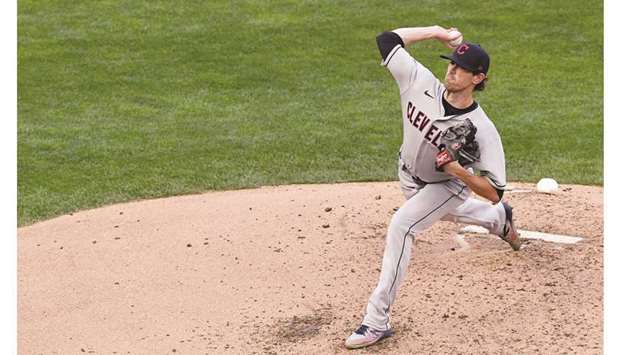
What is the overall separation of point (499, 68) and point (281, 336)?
28.2 ft

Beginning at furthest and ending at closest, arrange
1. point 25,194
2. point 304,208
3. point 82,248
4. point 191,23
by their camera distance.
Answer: point 191,23 → point 25,194 → point 304,208 → point 82,248

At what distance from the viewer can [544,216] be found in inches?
350

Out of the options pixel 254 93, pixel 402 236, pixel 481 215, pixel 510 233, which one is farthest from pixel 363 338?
pixel 254 93

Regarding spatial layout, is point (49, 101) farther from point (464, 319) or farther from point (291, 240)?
point (464, 319)

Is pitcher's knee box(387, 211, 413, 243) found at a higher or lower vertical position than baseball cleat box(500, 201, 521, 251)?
higher

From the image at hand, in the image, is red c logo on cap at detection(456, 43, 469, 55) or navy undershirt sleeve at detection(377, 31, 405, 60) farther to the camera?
navy undershirt sleeve at detection(377, 31, 405, 60)

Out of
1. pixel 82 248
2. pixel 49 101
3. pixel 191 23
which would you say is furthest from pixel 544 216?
pixel 191 23

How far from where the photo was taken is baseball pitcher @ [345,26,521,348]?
261 inches

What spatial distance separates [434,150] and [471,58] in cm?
62

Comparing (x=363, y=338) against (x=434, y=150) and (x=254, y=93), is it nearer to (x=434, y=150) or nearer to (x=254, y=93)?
(x=434, y=150)

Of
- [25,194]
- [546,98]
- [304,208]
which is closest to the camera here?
[304,208]

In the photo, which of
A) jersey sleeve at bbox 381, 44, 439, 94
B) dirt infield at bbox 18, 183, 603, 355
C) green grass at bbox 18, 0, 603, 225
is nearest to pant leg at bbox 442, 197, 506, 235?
dirt infield at bbox 18, 183, 603, 355

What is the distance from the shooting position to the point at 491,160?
665 centimetres

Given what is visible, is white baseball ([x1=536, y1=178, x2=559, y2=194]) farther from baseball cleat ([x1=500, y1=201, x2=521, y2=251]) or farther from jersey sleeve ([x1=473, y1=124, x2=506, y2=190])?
jersey sleeve ([x1=473, y1=124, x2=506, y2=190])
